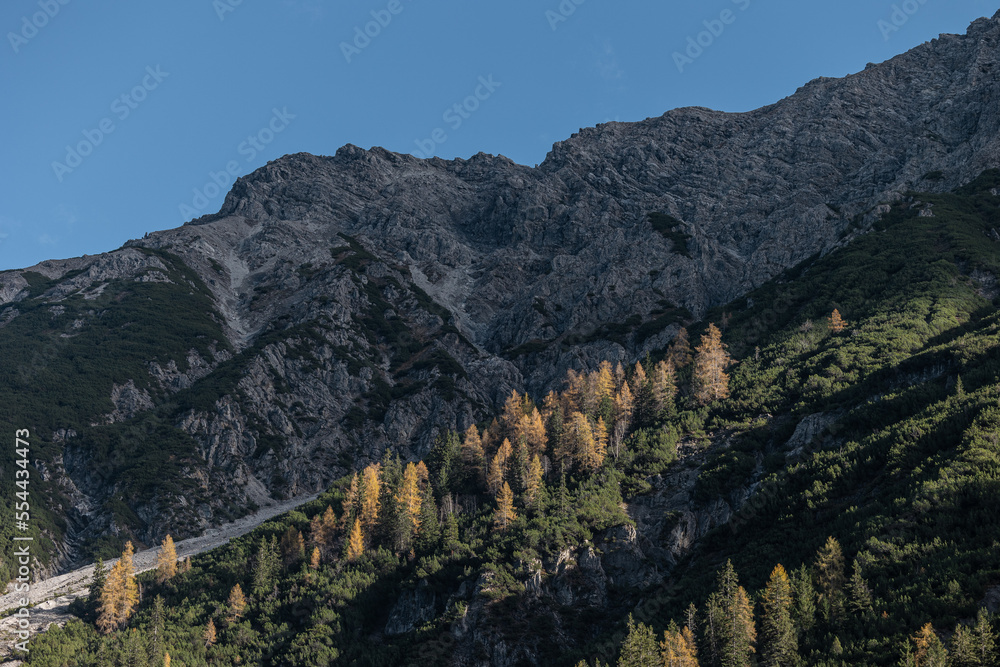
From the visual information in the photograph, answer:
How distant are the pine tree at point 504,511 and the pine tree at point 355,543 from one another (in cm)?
1932

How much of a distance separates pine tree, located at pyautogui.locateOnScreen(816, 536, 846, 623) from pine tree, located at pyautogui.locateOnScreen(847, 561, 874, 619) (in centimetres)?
85

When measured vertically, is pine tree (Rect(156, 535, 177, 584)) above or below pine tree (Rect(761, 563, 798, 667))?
above

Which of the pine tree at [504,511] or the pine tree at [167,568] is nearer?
the pine tree at [504,511]

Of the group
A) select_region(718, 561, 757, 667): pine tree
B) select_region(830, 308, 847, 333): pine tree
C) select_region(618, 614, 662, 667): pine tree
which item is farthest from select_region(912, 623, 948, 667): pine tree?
select_region(830, 308, 847, 333): pine tree

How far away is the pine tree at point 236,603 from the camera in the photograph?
8719cm

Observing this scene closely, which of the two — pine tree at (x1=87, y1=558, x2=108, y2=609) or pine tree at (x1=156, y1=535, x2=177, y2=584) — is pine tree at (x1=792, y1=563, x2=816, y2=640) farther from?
pine tree at (x1=156, y1=535, x2=177, y2=584)

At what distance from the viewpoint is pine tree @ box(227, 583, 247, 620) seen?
87188 millimetres

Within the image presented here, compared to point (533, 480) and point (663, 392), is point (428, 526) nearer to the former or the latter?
point (533, 480)

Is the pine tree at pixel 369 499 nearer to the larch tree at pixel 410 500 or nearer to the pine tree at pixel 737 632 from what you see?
the larch tree at pixel 410 500

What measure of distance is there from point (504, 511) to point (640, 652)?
35281 mm

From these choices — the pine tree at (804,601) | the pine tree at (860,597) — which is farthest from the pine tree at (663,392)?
the pine tree at (860,597)

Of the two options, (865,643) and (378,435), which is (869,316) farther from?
(378,435)

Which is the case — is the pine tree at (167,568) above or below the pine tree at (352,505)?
below

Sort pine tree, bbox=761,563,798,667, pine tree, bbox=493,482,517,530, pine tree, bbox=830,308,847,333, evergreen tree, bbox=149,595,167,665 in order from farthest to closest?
pine tree, bbox=830,308,847,333 → pine tree, bbox=493,482,517,530 → evergreen tree, bbox=149,595,167,665 → pine tree, bbox=761,563,798,667
